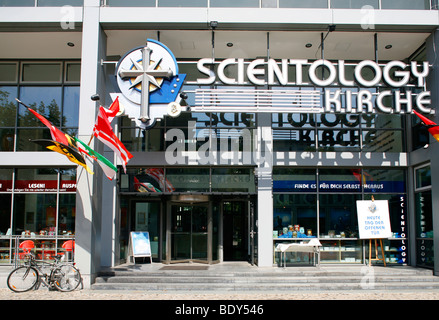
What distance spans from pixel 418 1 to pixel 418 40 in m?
1.09

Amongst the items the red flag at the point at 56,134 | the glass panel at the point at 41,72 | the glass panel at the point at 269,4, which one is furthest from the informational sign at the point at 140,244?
the glass panel at the point at 269,4

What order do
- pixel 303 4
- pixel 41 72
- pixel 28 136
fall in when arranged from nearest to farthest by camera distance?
pixel 303 4
pixel 28 136
pixel 41 72

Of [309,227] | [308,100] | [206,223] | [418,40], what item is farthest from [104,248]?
[418,40]

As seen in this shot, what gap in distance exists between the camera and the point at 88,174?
37.6 feet

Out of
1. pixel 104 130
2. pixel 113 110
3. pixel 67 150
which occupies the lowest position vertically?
pixel 67 150

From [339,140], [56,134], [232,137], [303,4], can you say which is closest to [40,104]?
[56,134]

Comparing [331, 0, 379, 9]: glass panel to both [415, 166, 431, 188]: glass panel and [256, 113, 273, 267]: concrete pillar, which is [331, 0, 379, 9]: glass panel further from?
[415, 166, 431, 188]: glass panel

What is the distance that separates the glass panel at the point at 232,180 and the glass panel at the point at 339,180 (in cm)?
220

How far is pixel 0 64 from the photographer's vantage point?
47.1 ft

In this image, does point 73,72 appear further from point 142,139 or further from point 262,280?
point 262,280

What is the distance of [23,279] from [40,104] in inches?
231

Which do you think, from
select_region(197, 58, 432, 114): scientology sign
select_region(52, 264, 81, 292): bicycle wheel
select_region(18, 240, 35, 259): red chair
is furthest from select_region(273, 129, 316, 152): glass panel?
select_region(18, 240, 35, 259): red chair

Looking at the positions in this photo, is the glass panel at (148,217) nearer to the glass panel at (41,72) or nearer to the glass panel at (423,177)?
the glass panel at (41,72)
